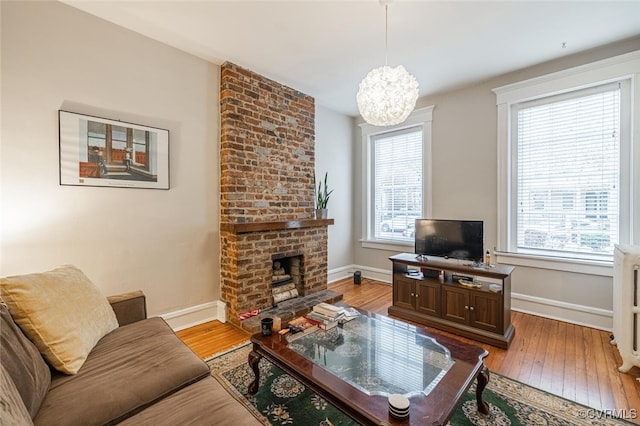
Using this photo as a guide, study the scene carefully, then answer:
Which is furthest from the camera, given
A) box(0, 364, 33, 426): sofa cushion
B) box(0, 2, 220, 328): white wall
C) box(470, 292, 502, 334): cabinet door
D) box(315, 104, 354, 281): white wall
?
box(315, 104, 354, 281): white wall

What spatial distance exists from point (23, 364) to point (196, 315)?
1.97 metres

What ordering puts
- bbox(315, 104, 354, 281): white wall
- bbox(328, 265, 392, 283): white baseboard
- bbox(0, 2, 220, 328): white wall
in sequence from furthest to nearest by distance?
bbox(328, 265, 392, 283): white baseboard → bbox(315, 104, 354, 281): white wall → bbox(0, 2, 220, 328): white wall

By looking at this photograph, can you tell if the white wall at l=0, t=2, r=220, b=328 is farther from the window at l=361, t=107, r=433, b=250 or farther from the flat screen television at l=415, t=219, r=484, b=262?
the window at l=361, t=107, r=433, b=250

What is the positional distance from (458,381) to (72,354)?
1923 millimetres

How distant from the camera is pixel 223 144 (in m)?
3.10

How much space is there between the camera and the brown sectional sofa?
1047mm

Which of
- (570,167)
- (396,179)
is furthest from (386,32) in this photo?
(570,167)

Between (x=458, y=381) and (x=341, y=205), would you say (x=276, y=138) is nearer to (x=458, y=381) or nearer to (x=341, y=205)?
(x=341, y=205)

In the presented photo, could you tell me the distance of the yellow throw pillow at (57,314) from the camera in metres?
1.30

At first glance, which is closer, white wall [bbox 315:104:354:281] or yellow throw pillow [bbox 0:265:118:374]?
yellow throw pillow [bbox 0:265:118:374]

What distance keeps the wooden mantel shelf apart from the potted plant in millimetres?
135

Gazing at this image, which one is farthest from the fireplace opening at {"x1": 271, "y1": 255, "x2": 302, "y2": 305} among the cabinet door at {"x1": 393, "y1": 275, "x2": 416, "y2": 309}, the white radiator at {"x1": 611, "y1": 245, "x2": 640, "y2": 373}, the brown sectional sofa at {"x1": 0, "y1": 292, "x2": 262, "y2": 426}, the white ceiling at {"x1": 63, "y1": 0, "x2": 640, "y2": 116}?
the white radiator at {"x1": 611, "y1": 245, "x2": 640, "y2": 373}

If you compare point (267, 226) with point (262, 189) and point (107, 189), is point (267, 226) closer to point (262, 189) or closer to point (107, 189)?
point (262, 189)

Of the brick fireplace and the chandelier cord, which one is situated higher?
the chandelier cord
